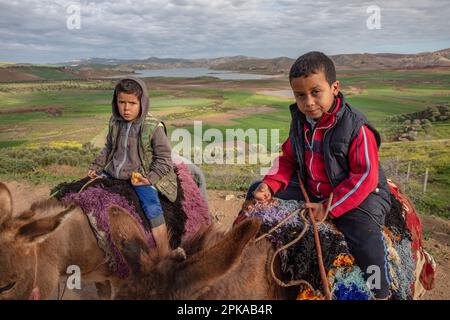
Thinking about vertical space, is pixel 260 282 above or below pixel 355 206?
below

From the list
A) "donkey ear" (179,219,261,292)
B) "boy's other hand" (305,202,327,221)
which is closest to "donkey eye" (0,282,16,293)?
"donkey ear" (179,219,261,292)

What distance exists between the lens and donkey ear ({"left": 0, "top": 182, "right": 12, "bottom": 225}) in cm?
292

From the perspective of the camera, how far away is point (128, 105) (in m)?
3.78

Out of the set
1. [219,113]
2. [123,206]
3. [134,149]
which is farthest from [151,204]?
[219,113]

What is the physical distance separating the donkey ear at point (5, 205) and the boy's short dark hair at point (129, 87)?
1.53 metres

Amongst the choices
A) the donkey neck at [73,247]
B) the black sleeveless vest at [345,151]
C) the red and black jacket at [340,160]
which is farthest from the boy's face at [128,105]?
the black sleeveless vest at [345,151]

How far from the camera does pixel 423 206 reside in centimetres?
969

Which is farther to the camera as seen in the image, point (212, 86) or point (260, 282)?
point (212, 86)

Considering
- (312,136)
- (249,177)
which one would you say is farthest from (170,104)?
(312,136)

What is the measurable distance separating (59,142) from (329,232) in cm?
1841

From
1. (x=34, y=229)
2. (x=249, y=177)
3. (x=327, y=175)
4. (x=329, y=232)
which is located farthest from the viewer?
(x=249, y=177)

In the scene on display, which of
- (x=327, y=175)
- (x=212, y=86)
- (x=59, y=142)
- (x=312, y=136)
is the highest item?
(x=212, y=86)

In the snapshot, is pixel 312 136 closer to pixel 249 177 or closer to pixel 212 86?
pixel 249 177

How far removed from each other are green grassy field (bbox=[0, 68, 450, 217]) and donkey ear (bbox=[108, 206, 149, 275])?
9079 mm
